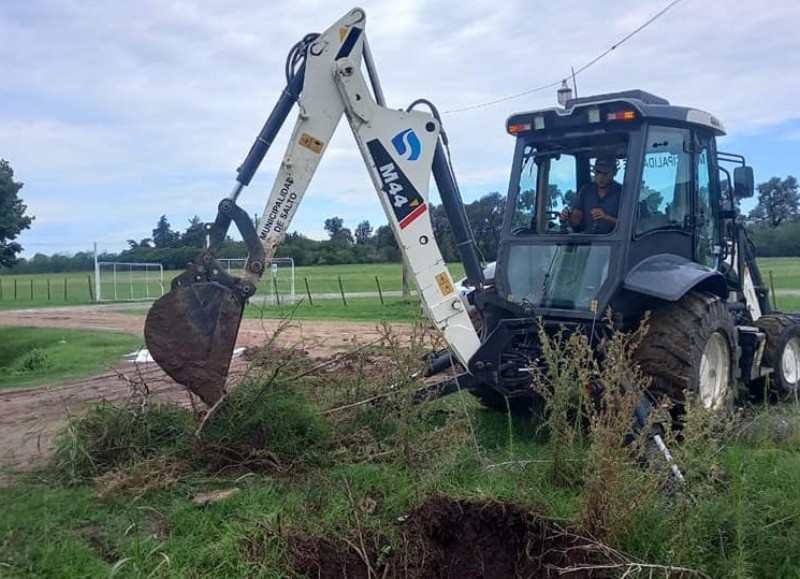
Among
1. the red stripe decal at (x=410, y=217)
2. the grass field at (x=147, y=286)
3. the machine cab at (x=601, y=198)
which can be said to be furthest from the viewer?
the grass field at (x=147, y=286)

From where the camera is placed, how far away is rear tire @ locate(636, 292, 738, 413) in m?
6.49

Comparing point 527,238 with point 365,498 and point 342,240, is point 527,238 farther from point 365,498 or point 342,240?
point 342,240

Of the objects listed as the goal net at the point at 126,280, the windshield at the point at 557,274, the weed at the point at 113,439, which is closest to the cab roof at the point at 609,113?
the windshield at the point at 557,274

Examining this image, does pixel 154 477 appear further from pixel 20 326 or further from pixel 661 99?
pixel 20 326

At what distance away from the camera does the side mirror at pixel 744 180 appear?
823 cm

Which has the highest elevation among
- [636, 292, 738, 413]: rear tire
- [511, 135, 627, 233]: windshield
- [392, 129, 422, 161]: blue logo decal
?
[392, 129, 422, 161]: blue logo decal

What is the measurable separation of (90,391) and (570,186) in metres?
6.46

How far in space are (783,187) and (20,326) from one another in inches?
1629

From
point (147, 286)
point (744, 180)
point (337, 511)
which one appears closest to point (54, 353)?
point (337, 511)

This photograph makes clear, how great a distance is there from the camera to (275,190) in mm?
6371

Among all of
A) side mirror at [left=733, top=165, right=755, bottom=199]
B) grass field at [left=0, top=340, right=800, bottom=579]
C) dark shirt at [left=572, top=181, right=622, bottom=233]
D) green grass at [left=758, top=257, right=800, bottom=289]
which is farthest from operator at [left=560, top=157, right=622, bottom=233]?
green grass at [left=758, top=257, right=800, bottom=289]

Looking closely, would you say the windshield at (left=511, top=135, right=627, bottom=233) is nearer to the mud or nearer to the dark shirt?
the dark shirt

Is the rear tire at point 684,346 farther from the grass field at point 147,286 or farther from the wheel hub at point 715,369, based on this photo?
the grass field at point 147,286

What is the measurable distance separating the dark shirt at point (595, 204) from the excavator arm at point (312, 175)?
125 cm
